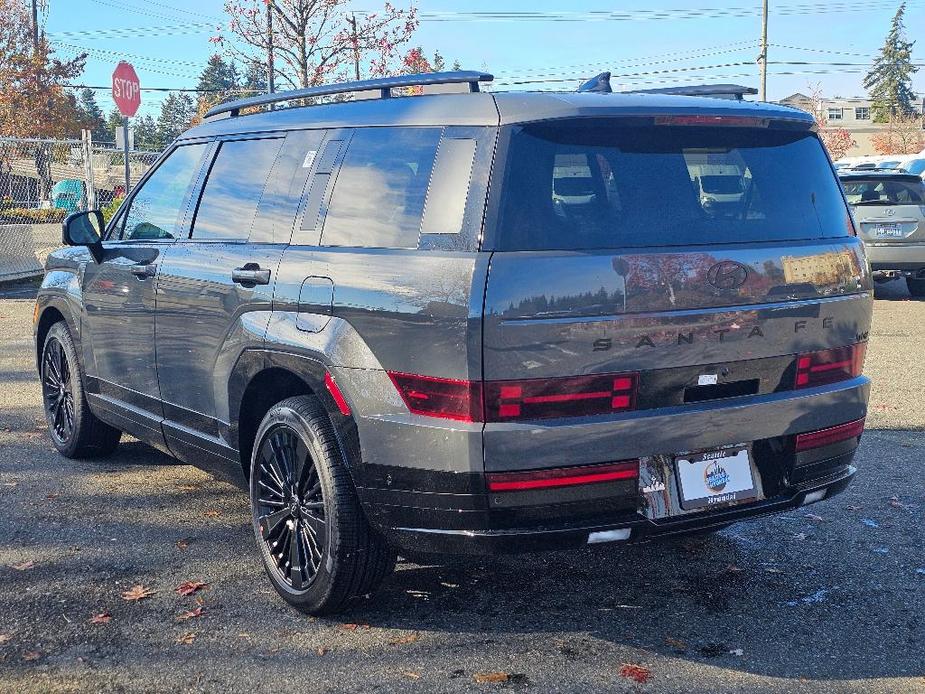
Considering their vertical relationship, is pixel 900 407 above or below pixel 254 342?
below

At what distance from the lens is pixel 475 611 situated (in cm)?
421

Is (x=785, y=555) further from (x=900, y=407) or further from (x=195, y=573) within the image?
(x=900, y=407)

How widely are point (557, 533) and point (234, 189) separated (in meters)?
2.26

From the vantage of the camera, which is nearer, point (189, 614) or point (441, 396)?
point (441, 396)

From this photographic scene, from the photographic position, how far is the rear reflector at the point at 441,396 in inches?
136

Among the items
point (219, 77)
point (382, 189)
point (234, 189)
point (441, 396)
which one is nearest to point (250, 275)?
point (234, 189)

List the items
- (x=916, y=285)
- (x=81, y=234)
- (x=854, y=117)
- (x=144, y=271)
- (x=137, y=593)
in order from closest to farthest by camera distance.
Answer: (x=137, y=593) → (x=144, y=271) → (x=81, y=234) → (x=916, y=285) → (x=854, y=117)

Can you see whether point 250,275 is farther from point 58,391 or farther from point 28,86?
point 28,86

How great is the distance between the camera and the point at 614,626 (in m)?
4.05

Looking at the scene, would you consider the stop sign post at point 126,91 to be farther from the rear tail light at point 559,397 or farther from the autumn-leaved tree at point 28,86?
the autumn-leaved tree at point 28,86

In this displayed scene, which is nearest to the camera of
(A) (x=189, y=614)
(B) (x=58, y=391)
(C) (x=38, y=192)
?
(A) (x=189, y=614)

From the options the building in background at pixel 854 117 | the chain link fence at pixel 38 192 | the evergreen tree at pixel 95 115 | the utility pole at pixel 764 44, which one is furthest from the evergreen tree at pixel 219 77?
the chain link fence at pixel 38 192

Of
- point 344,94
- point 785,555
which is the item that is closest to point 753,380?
point 785,555

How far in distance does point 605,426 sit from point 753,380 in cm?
65
